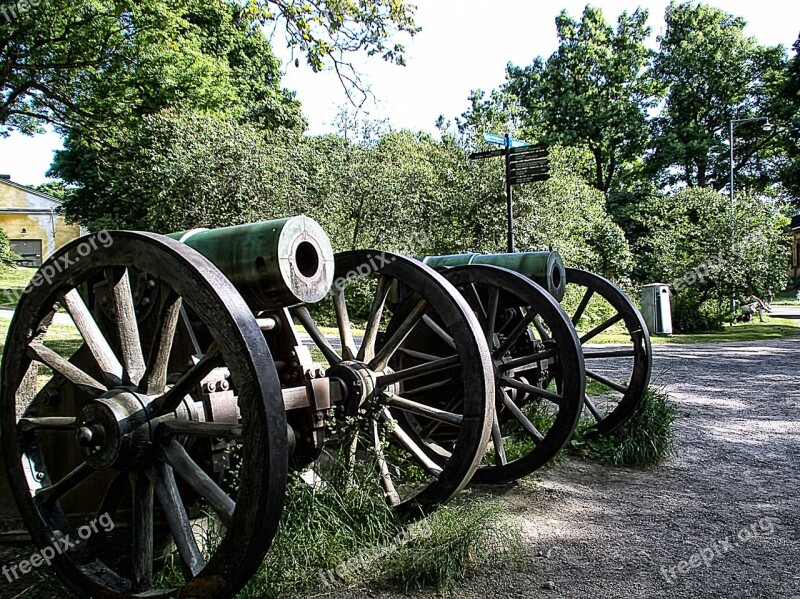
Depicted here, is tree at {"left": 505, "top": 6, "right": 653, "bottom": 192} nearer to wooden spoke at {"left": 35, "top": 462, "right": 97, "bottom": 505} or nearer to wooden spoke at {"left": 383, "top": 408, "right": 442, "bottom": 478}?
wooden spoke at {"left": 383, "top": 408, "right": 442, "bottom": 478}

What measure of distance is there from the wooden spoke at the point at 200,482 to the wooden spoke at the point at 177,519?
82mm

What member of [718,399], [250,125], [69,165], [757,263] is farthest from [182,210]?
[757,263]

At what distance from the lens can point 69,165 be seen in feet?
87.7

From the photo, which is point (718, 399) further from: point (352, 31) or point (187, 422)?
point (187, 422)

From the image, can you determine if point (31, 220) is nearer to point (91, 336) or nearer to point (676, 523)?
point (91, 336)

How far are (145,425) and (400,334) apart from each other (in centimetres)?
160

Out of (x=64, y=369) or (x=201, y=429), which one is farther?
(x=64, y=369)

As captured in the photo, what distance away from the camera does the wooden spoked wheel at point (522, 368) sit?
4.34 meters

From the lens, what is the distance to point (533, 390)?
4.64 m

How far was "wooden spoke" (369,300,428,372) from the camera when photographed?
12.5 feet

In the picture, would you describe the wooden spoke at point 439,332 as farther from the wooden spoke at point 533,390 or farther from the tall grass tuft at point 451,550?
the tall grass tuft at point 451,550

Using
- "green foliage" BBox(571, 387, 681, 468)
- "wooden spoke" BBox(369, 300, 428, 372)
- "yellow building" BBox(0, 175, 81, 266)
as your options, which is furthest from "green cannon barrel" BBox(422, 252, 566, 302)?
"yellow building" BBox(0, 175, 81, 266)

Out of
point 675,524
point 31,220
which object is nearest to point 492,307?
point 675,524

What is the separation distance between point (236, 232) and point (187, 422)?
2.81 feet
